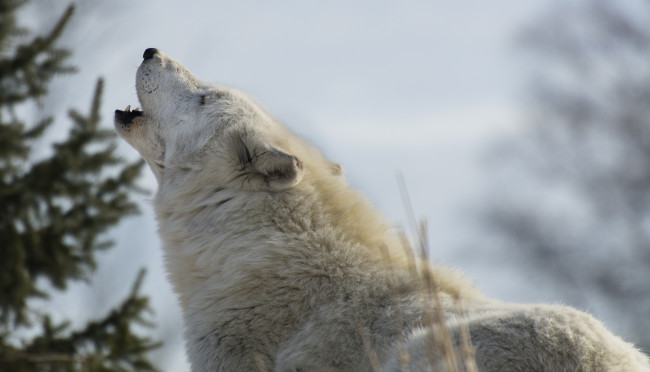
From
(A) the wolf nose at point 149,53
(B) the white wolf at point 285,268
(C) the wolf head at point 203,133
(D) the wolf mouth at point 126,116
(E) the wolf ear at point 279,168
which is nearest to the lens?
(B) the white wolf at point 285,268

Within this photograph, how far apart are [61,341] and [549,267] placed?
1516 cm

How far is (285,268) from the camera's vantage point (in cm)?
425

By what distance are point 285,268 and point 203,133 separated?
1.09 metres

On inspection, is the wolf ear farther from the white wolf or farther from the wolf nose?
the wolf nose

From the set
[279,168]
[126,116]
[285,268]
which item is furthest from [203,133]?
[285,268]

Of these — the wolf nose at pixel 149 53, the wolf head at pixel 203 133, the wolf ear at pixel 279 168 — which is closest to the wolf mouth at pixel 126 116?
the wolf head at pixel 203 133

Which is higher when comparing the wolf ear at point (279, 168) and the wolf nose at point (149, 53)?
the wolf nose at point (149, 53)

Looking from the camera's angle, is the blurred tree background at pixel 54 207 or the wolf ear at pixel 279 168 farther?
the blurred tree background at pixel 54 207

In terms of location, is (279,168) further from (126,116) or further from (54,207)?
(54,207)

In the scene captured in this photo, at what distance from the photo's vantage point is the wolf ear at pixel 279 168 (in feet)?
14.3

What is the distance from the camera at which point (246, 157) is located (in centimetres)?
462

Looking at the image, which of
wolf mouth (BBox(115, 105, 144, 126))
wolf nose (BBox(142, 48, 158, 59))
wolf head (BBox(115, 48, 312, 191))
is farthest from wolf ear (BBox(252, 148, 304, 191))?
wolf nose (BBox(142, 48, 158, 59))

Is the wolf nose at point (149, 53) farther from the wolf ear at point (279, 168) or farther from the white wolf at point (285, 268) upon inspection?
the wolf ear at point (279, 168)

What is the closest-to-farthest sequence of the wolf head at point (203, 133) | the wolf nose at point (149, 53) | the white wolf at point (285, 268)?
the white wolf at point (285, 268), the wolf head at point (203, 133), the wolf nose at point (149, 53)
